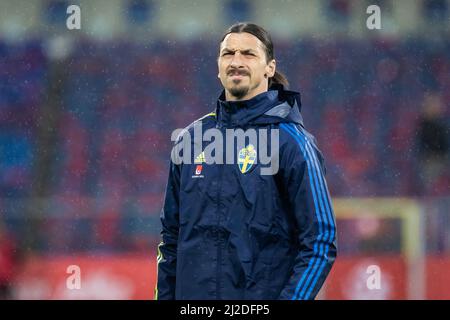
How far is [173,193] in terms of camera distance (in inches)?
114

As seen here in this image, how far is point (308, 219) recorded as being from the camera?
2650mm

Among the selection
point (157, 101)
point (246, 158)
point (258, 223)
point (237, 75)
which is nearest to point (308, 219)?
point (258, 223)

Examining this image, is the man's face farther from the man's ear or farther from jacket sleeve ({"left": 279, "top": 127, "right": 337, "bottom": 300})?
jacket sleeve ({"left": 279, "top": 127, "right": 337, "bottom": 300})

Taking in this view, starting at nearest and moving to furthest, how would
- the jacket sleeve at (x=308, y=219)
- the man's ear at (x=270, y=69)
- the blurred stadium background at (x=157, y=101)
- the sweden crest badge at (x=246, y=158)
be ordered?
the jacket sleeve at (x=308, y=219)
the sweden crest badge at (x=246, y=158)
the man's ear at (x=270, y=69)
the blurred stadium background at (x=157, y=101)

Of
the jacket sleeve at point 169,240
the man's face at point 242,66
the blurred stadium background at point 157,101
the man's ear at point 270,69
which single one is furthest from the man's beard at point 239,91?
the blurred stadium background at point 157,101

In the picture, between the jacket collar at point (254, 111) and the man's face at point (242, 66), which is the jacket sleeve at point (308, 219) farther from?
the man's face at point (242, 66)

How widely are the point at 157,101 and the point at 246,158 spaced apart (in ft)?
38.6

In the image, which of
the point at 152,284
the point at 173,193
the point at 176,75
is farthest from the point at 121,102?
the point at 173,193

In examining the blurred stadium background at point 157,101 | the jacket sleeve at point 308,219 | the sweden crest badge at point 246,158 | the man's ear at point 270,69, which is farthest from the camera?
the blurred stadium background at point 157,101

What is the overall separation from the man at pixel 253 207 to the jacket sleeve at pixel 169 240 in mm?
52

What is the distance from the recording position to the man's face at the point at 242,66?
2.78 metres

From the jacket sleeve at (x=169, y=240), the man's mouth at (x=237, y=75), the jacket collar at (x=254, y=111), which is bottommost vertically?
the jacket sleeve at (x=169, y=240)

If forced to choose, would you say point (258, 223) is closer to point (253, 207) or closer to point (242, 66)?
point (253, 207)

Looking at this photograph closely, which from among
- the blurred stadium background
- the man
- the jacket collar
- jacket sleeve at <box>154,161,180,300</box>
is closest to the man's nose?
the man
